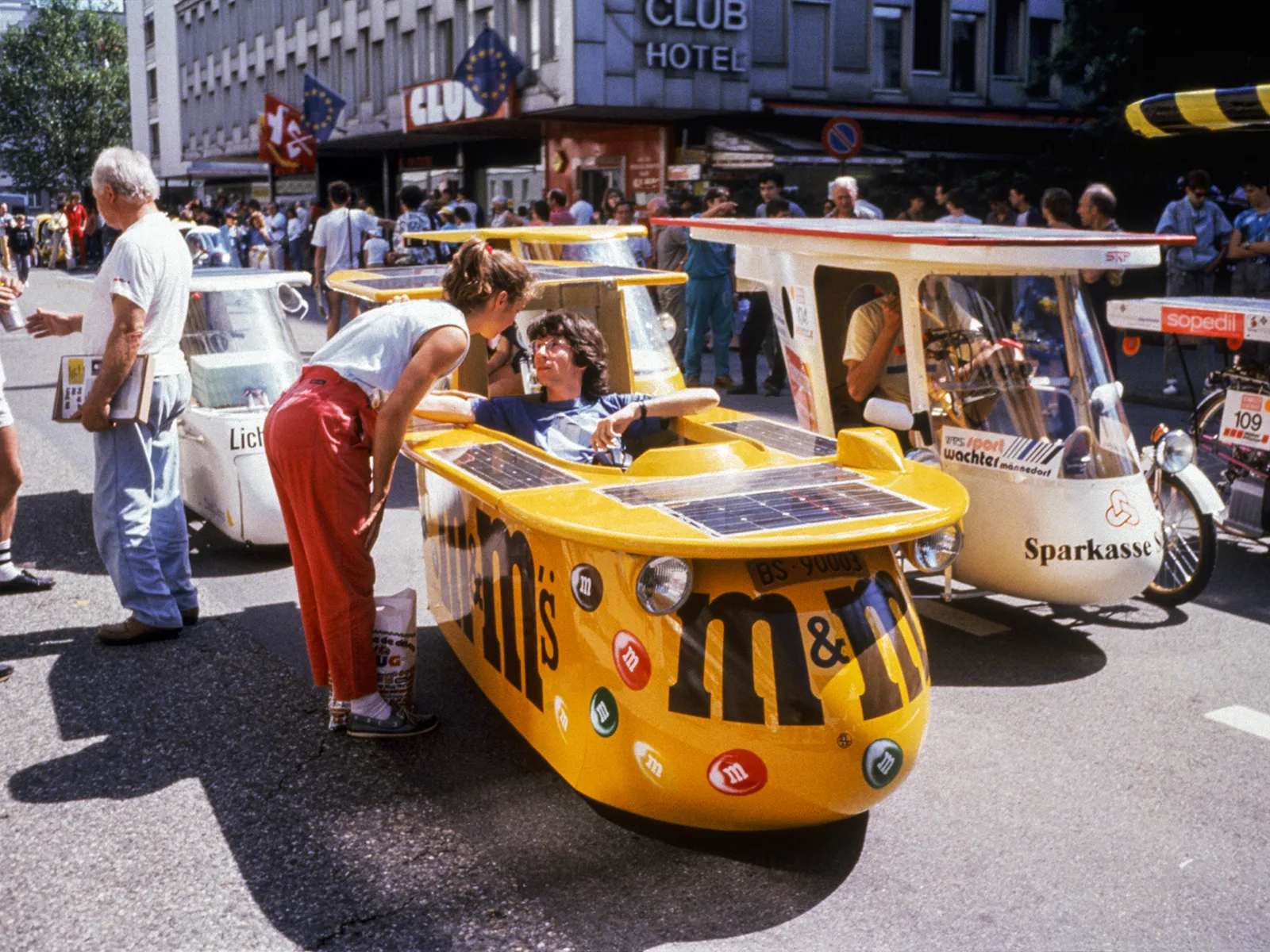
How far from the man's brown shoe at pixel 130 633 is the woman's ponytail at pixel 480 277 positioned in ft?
6.98

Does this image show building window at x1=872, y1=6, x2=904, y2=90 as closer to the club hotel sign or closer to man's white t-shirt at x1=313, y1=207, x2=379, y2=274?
the club hotel sign

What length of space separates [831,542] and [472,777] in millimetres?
1561

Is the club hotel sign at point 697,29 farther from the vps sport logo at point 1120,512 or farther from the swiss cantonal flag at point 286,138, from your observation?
the vps sport logo at point 1120,512

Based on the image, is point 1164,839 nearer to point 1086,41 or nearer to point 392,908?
point 392,908

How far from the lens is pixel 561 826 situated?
3910mm

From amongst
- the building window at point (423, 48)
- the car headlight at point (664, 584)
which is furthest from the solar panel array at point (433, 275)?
the building window at point (423, 48)

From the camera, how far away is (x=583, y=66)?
2620cm

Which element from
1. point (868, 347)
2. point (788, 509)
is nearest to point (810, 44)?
point (868, 347)

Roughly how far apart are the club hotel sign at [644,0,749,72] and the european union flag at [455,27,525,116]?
3.03 m

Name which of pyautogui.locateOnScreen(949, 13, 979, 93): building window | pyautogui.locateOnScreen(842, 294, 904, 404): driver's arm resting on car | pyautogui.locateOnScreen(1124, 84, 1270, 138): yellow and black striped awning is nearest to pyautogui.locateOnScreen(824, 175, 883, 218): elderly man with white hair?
pyautogui.locateOnScreen(1124, 84, 1270, 138): yellow and black striped awning

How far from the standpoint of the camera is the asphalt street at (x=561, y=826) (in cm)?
338

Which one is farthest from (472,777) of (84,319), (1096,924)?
(84,319)

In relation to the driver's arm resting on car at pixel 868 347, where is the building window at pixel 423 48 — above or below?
above

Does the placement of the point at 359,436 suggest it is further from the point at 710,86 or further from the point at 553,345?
the point at 710,86
